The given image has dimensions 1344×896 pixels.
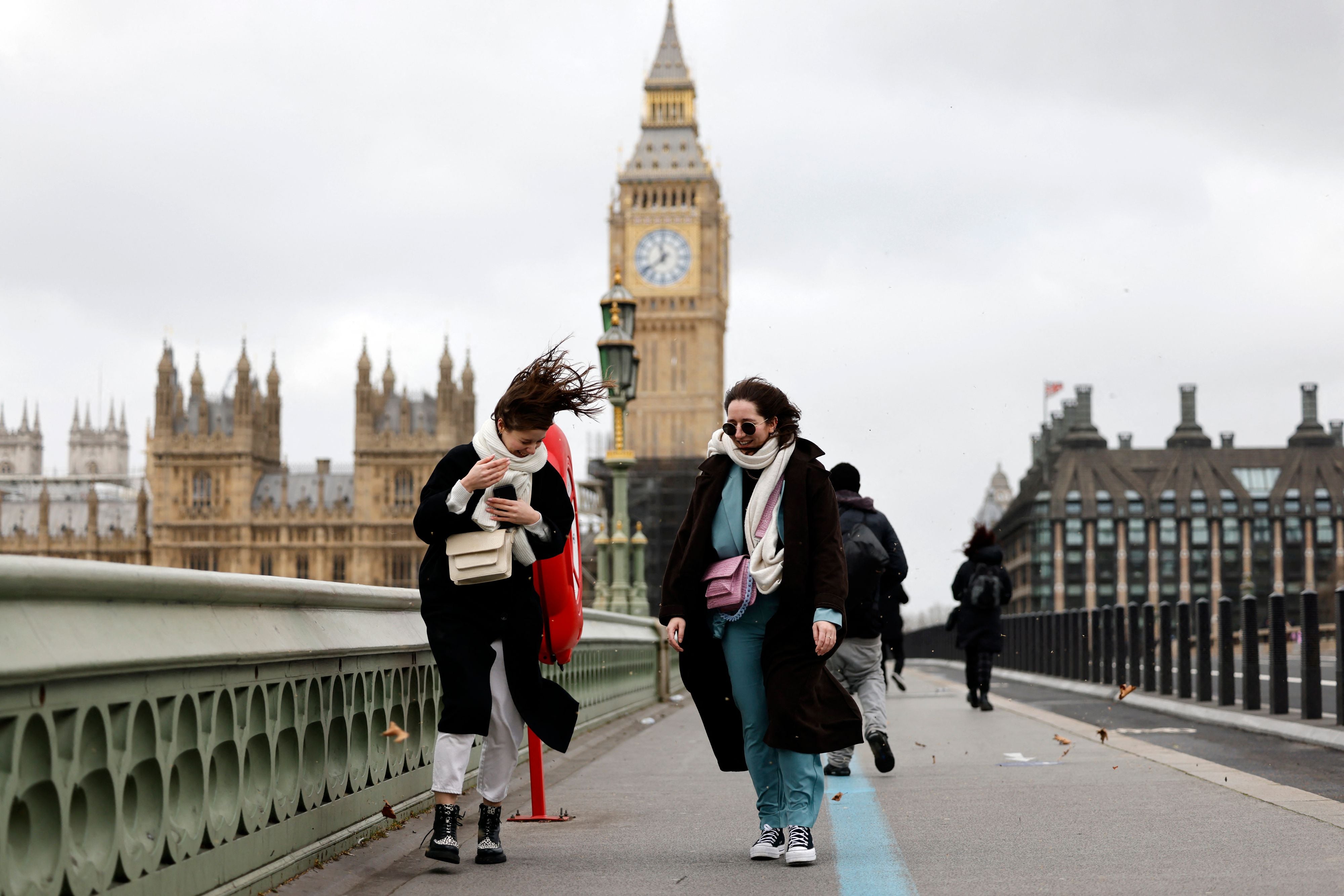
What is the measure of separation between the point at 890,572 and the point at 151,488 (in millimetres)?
139653

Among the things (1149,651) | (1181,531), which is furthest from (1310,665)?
(1181,531)

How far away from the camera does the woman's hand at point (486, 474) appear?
20.3ft

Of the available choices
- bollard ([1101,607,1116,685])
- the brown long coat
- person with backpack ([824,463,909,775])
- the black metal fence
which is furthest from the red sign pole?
bollard ([1101,607,1116,685])

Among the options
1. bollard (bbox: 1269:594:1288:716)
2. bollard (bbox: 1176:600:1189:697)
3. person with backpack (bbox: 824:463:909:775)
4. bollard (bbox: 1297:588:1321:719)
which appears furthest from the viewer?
bollard (bbox: 1176:600:1189:697)

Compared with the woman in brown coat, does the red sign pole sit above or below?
below

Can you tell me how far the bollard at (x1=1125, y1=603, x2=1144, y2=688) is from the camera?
20812 millimetres

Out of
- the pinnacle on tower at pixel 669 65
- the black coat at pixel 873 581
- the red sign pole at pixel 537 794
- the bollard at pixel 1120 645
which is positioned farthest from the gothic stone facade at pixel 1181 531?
the red sign pole at pixel 537 794

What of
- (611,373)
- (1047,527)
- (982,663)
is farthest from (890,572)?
(1047,527)

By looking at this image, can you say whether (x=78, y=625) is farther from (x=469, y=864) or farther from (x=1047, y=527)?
(x=1047, y=527)

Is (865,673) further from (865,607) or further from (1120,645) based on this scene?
(1120,645)

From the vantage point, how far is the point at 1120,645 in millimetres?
21234

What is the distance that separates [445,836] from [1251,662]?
9.90m

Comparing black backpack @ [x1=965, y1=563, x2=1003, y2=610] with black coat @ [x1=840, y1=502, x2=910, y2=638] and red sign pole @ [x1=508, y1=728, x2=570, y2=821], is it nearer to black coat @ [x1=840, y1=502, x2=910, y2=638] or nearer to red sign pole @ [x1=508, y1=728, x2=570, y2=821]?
black coat @ [x1=840, y1=502, x2=910, y2=638]

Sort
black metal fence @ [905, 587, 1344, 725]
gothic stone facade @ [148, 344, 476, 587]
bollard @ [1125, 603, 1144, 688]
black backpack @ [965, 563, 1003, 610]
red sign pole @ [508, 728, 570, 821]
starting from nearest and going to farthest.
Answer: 1. red sign pole @ [508, 728, 570, 821]
2. black metal fence @ [905, 587, 1344, 725]
3. black backpack @ [965, 563, 1003, 610]
4. bollard @ [1125, 603, 1144, 688]
5. gothic stone facade @ [148, 344, 476, 587]
